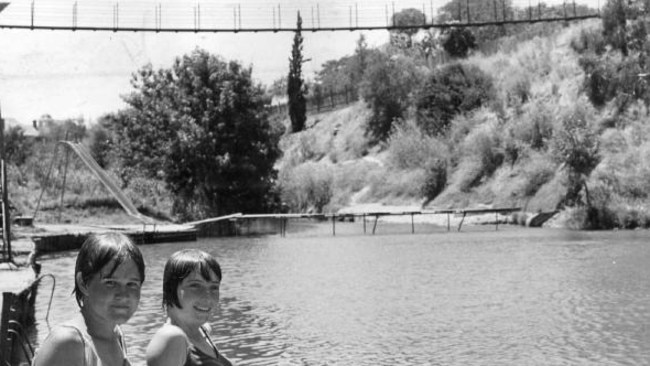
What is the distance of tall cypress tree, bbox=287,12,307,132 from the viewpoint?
83062 millimetres

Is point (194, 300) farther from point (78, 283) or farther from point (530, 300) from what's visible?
point (530, 300)

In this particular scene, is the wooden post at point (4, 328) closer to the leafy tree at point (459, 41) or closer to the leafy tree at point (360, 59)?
the leafy tree at point (459, 41)

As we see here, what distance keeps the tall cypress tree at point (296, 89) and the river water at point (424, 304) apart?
50.3 metres

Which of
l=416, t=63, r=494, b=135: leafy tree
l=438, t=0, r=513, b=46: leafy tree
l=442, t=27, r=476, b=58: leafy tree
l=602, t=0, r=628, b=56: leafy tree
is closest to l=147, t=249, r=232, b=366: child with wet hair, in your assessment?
l=602, t=0, r=628, b=56: leafy tree

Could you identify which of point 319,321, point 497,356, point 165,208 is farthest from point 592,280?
point 165,208

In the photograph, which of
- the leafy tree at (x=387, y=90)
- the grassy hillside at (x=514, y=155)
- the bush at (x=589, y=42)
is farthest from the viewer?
the leafy tree at (x=387, y=90)

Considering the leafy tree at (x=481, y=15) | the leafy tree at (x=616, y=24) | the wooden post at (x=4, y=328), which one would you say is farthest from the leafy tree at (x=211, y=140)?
the wooden post at (x=4, y=328)

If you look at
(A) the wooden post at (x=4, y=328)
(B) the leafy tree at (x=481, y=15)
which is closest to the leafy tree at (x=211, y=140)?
(B) the leafy tree at (x=481, y=15)

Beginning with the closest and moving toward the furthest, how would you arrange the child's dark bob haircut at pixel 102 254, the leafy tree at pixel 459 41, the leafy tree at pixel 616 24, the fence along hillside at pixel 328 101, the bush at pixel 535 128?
the child's dark bob haircut at pixel 102 254 → the bush at pixel 535 128 → the leafy tree at pixel 616 24 → the leafy tree at pixel 459 41 → the fence along hillside at pixel 328 101

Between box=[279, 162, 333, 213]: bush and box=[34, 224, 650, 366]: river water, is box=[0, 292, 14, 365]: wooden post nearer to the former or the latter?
box=[34, 224, 650, 366]: river water

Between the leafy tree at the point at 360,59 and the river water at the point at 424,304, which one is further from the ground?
the leafy tree at the point at 360,59

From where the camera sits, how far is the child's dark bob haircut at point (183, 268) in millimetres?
3652

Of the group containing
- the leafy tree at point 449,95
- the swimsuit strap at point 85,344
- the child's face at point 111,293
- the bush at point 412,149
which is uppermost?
the leafy tree at point 449,95

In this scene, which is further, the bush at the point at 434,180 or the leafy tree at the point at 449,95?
the leafy tree at the point at 449,95
